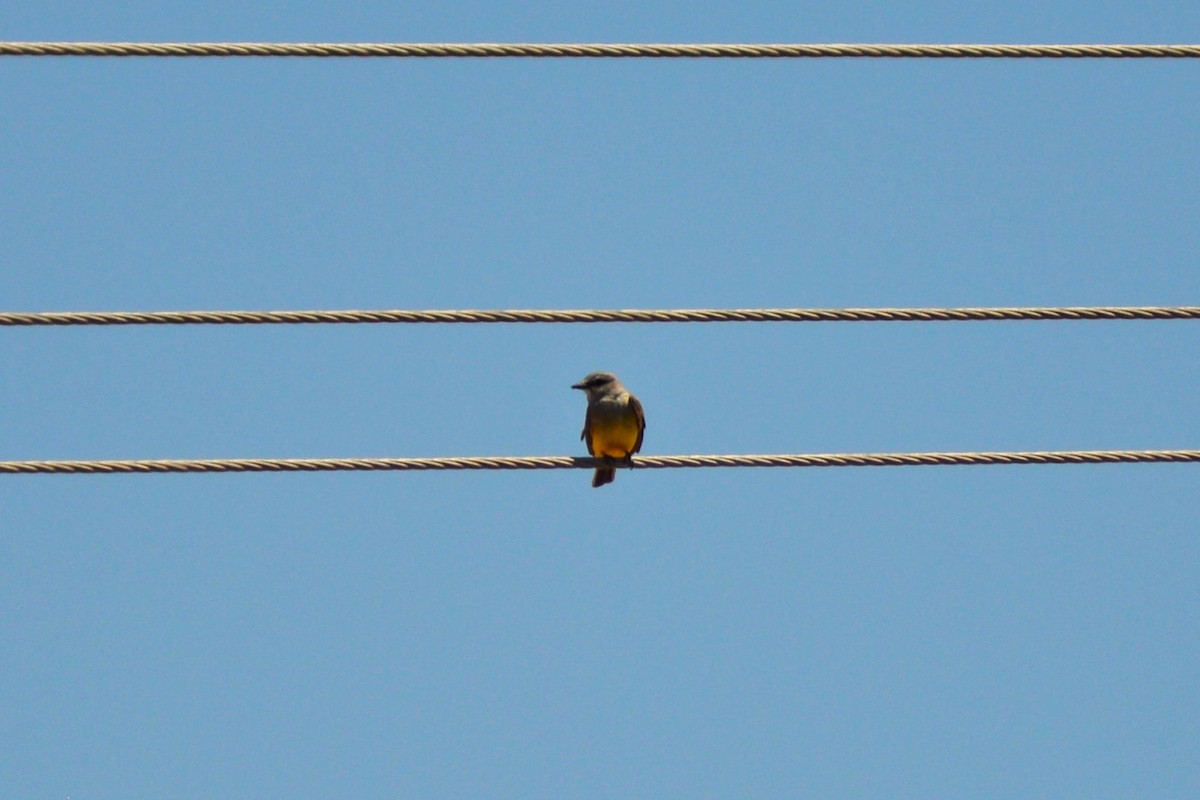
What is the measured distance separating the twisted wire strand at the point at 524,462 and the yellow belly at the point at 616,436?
488 centimetres

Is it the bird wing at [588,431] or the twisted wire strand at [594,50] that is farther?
the bird wing at [588,431]

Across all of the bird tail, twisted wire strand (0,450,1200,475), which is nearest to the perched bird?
the bird tail

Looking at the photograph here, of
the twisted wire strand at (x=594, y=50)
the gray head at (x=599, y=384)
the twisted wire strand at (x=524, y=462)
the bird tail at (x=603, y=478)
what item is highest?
the gray head at (x=599, y=384)

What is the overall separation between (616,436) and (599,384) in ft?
1.65

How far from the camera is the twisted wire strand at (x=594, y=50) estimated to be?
6.86 m

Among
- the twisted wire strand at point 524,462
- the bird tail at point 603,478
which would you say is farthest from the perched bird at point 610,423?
the twisted wire strand at point 524,462

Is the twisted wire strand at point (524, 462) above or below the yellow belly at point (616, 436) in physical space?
below

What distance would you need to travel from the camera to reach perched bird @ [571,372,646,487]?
1271 cm

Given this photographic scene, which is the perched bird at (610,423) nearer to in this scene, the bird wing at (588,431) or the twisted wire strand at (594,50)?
the bird wing at (588,431)

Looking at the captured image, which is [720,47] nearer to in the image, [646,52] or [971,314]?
[646,52]

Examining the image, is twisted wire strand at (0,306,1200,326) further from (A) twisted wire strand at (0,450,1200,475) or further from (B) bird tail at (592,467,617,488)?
(B) bird tail at (592,467,617,488)

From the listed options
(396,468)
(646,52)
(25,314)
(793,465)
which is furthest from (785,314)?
(25,314)

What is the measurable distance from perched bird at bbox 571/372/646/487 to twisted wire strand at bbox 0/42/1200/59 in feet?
18.9

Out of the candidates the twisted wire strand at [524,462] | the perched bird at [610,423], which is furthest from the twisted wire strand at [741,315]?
the perched bird at [610,423]
